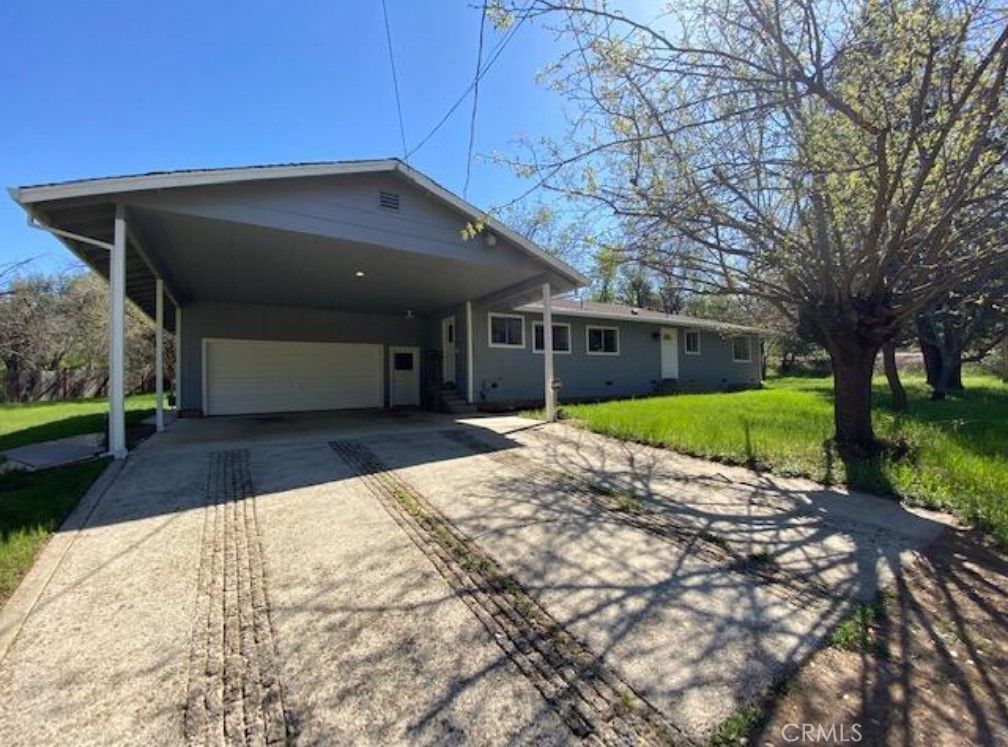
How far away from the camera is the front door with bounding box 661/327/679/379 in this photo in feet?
57.2

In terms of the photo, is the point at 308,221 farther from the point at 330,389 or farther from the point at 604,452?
the point at 330,389

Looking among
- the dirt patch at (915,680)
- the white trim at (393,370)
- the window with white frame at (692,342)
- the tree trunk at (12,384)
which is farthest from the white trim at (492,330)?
the tree trunk at (12,384)

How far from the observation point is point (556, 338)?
14.3m

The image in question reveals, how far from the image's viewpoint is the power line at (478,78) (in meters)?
4.59

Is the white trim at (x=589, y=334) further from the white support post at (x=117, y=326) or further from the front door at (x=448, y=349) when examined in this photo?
the white support post at (x=117, y=326)

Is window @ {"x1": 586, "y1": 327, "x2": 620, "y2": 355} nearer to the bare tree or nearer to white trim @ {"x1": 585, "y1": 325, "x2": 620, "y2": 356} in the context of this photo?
white trim @ {"x1": 585, "y1": 325, "x2": 620, "y2": 356}

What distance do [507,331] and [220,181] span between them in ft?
26.6

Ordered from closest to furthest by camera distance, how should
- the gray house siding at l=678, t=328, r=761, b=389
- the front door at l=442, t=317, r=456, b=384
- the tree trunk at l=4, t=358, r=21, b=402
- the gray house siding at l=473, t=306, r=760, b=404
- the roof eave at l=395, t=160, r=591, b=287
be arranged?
the roof eave at l=395, t=160, r=591, b=287
the gray house siding at l=473, t=306, r=760, b=404
the front door at l=442, t=317, r=456, b=384
the gray house siding at l=678, t=328, r=761, b=389
the tree trunk at l=4, t=358, r=21, b=402

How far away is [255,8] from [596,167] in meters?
5.78

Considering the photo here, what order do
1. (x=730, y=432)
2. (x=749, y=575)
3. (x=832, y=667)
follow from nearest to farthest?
(x=832, y=667) → (x=749, y=575) → (x=730, y=432)

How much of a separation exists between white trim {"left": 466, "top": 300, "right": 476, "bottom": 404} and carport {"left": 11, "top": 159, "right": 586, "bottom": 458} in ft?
0.16

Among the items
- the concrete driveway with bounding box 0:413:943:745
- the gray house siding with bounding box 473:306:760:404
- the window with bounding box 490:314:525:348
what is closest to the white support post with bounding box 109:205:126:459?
the concrete driveway with bounding box 0:413:943:745

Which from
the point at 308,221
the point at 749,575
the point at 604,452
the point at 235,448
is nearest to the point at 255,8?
the point at 308,221

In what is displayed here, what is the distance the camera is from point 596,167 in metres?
5.65
